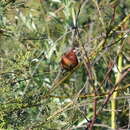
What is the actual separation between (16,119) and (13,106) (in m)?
0.05

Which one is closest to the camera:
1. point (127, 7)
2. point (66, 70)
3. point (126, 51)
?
point (66, 70)

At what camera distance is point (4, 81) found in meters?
1.47

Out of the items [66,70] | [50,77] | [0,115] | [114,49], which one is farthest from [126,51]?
[0,115]

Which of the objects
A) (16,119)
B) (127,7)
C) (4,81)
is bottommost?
(16,119)

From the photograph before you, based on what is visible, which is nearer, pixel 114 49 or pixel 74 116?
pixel 74 116

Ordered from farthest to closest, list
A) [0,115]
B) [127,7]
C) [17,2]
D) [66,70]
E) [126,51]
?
[127,7] < [126,51] < [66,70] < [17,2] < [0,115]

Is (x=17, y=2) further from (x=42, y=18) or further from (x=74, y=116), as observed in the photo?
(x=42, y=18)

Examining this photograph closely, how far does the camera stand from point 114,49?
2.83 metres

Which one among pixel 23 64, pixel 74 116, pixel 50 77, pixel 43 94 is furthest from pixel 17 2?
pixel 50 77

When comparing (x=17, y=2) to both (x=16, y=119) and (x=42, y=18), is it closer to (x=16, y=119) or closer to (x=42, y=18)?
(x=16, y=119)

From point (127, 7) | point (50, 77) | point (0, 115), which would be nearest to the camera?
point (0, 115)

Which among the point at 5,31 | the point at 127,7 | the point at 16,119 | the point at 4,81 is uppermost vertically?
the point at 127,7

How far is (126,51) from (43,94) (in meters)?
1.49

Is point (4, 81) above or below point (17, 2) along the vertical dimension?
below
